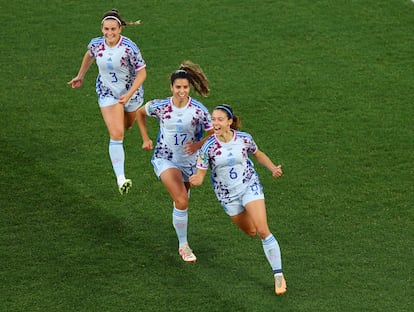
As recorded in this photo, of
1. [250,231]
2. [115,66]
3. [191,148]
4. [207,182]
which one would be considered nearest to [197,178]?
[191,148]

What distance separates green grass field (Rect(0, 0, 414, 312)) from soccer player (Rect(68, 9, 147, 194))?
0.85m

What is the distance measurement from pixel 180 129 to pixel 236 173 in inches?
31.7

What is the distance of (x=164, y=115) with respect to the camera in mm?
11070

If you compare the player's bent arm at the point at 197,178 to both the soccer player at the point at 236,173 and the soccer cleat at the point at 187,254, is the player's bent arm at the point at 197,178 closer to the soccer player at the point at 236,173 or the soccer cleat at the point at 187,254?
the soccer player at the point at 236,173

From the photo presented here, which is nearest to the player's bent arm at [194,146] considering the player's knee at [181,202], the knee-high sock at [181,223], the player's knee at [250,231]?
the player's knee at [181,202]

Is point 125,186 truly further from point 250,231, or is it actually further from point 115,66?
point 250,231

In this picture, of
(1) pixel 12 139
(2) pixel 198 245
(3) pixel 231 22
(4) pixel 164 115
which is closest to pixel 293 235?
(2) pixel 198 245

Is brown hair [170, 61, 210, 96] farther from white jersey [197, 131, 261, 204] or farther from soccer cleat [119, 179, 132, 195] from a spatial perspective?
soccer cleat [119, 179, 132, 195]

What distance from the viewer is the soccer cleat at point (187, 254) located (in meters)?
11.4

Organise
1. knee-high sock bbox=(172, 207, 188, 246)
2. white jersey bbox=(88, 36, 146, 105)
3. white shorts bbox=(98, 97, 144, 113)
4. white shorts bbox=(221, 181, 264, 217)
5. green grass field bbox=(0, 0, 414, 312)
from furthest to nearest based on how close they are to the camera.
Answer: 1. white shorts bbox=(98, 97, 144, 113)
2. white jersey bbox=(88, 36, 146, 105)
3. knee-high sock bbox=(172, 207, 188, 246)
4. green grass field bbox=(0, 0, 414, 312)
5. white shorts bbox=(221, 181, 264, 217)

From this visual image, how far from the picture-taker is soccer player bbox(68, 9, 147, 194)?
11.9 meters

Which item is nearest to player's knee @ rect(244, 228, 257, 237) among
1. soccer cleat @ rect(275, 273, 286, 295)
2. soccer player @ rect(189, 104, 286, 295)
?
soccer player @ rect(189, 104, 286, 295)

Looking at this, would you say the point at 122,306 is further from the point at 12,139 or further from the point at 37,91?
the point at 37,91

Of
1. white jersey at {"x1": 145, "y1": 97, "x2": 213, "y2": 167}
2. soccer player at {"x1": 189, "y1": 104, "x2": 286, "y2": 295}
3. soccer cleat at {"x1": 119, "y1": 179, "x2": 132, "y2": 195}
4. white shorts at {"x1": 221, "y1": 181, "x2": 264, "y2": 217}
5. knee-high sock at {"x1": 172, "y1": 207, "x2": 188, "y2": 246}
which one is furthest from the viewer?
soccer cleat at {"x1": 119, "y1": 179, "x2": 132, "y2": 195}
